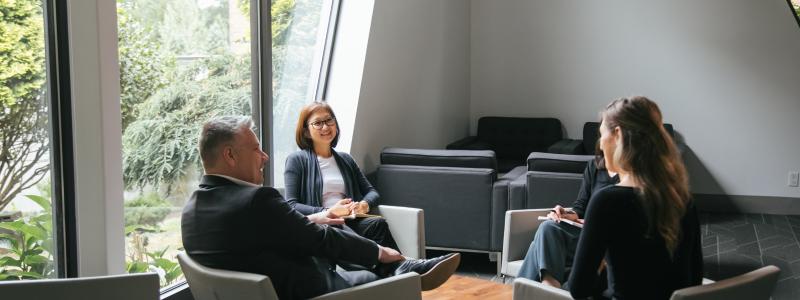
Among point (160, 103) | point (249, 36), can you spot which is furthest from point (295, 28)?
point (160, 103)

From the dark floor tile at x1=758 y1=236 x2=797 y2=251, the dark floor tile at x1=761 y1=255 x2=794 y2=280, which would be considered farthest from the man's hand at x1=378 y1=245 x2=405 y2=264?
the dark floor tile at x1=758 y1=236 x2=797 y2=251

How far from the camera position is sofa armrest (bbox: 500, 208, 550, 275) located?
417cm

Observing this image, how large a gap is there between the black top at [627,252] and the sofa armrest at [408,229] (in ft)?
5.54

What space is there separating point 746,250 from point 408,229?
10.2 ft

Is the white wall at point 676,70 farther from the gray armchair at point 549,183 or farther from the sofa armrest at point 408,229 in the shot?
the sofa armrest at point 408,229

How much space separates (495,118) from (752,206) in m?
2.58

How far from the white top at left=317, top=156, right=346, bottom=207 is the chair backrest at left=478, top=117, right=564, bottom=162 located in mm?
3557

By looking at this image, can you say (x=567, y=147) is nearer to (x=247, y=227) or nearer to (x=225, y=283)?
(x=247, y=227)

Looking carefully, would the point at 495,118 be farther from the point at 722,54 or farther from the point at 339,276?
the point at 339,276

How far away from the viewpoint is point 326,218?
3.96m

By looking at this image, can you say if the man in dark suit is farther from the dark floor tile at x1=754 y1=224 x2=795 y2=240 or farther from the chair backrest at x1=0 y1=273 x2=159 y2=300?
the dark floor tile at x1=754 y1=224 x2=795 y2=240

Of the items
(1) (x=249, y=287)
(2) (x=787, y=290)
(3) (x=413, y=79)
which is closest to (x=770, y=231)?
(2) (x=787, y=290)

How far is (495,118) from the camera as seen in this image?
26.7 ft

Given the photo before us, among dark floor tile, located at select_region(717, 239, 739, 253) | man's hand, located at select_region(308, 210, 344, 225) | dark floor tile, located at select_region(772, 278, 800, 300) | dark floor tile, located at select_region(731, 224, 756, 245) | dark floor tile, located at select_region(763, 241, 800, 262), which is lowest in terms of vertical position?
dark floor tile, located at select_region(772, 278, 800, 300)
